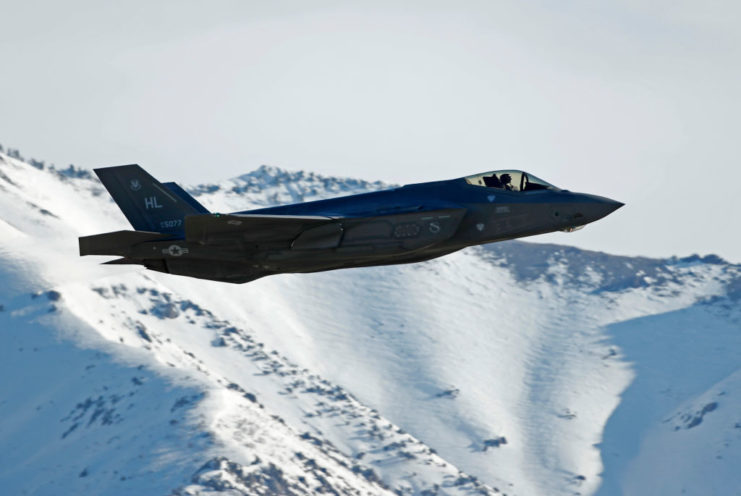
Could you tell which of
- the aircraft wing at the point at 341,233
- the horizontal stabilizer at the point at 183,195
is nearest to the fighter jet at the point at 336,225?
the aircraft wing at the point at 341,233

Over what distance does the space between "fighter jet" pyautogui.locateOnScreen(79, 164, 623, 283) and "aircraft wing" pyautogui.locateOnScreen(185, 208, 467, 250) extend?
A: 38 millimetres

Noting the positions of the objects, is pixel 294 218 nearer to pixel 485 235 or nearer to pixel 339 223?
pixel 339 223

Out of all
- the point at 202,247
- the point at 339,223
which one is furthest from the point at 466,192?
the point at 202,247

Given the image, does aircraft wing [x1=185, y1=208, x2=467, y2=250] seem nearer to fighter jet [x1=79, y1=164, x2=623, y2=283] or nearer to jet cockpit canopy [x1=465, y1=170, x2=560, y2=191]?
fighter jet [x1=79, y1=164, x2=623, y2=283]

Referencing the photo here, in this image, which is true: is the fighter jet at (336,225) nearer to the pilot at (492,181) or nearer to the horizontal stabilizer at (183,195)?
the pilot at (492,181)

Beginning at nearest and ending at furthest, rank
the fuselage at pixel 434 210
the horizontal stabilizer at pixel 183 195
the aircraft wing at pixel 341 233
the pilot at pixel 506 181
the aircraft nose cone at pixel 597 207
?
the aircraft wing at pixel 341 233 → the fuselage at pixel 434 210 → the aircraft nose cone at pixel 597 207 → the pilot at pixel 506 181 → the horizontal stabilizer at pixel 183 195

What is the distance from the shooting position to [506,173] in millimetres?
54531

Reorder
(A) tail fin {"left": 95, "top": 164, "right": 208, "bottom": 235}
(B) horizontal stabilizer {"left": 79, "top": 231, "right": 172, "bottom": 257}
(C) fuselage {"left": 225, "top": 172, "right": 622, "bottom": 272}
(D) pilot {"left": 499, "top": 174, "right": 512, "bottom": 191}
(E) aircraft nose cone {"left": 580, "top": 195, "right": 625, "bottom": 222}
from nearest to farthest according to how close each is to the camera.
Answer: (B) horizontal stabilizer {"left": 79, "top": 231, "right": 172, "bottom": 257} → (C) fuselage {"left": 225, "top": 172, "right": 622, "bottom": 272} → (E) aircraft nose cone {"left": 580, "top": 195, "right": 625, "bottom": 222} → (D) pilot {"left": 499, "top": 174, "right": 512, "bottom": 191} → (A) tail fin {"left": 95, "top": 164, "right": 208, "bottom": 235}

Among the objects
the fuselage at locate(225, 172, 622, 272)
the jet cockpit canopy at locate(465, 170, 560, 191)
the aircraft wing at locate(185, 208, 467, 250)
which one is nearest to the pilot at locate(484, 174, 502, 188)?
the jet cockpit canopy at locate(465, 170, 560, 191)

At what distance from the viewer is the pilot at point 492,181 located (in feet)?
178

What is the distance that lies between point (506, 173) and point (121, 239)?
15.5m

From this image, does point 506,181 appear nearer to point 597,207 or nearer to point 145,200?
point 597,207

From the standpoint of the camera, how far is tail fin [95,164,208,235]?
179 ft

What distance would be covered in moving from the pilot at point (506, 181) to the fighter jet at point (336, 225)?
0.04 metres
